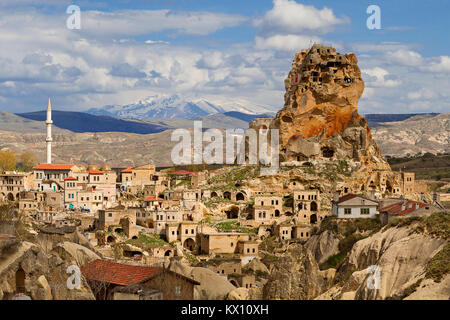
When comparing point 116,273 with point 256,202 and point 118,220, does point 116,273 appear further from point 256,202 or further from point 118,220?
point 256,202

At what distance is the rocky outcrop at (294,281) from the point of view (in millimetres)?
36875

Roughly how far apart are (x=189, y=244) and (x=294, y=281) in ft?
107

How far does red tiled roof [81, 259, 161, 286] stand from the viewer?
115ft

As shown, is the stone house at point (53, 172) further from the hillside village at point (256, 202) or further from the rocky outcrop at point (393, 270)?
the rocky outcrop at point (393, 270)

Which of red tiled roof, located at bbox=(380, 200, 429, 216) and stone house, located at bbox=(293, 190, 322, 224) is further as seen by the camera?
stone house, located at bbox=(293, 190, 322, 224)

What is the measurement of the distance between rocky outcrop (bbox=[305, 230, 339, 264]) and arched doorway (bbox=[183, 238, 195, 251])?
1251 centimetres

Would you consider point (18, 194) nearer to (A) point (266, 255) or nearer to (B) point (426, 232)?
(A) point (266, 255)

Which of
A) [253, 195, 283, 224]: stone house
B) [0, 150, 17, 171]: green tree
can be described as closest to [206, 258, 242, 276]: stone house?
[253, 195, 283, 224]: stone house

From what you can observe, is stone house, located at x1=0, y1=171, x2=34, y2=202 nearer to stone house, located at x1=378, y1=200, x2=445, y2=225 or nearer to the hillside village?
the hillside village

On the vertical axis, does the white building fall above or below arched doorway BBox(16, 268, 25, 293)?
above

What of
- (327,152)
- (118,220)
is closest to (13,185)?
(118,220)
